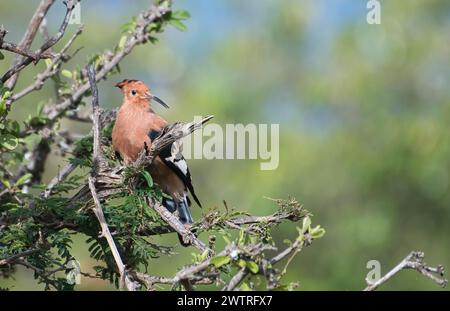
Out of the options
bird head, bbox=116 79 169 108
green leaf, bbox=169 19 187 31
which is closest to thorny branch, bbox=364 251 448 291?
green leaf, bbox=169 19 187 31

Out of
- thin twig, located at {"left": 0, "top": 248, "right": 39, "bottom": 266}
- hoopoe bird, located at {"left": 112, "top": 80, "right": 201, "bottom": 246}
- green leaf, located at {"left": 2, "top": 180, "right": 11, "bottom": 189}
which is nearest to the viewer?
thin twig, located at {"left": 0, "top": 248, "right": 39, "bottom": 266}

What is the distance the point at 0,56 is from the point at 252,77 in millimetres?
14537

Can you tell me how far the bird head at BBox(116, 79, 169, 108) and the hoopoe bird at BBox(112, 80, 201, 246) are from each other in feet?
0.55

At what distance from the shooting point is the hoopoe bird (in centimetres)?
495

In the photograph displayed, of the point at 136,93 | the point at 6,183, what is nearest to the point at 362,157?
the point at 136,93

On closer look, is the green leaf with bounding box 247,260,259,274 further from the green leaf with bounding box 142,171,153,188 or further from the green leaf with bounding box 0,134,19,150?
the green leaf with bounding box 0,134,19,150

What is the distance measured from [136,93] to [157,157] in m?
0.87

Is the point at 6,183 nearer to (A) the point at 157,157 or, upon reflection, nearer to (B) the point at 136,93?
(A) the point at 157,157

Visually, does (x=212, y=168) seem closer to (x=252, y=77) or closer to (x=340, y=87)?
(x=252, y=77)

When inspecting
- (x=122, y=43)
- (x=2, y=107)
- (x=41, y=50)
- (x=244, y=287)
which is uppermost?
(x=122, y=43)

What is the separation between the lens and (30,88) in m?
4.68

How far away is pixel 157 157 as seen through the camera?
5129 millimetres

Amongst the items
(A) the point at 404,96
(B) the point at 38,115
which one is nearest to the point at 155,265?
(A) the point at 404,96

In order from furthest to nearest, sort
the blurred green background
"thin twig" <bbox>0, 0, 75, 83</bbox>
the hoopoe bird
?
the blurred green background, the hoopoe bird, "thin twig" <bbox>0, 0, 75, 83</bbox>
